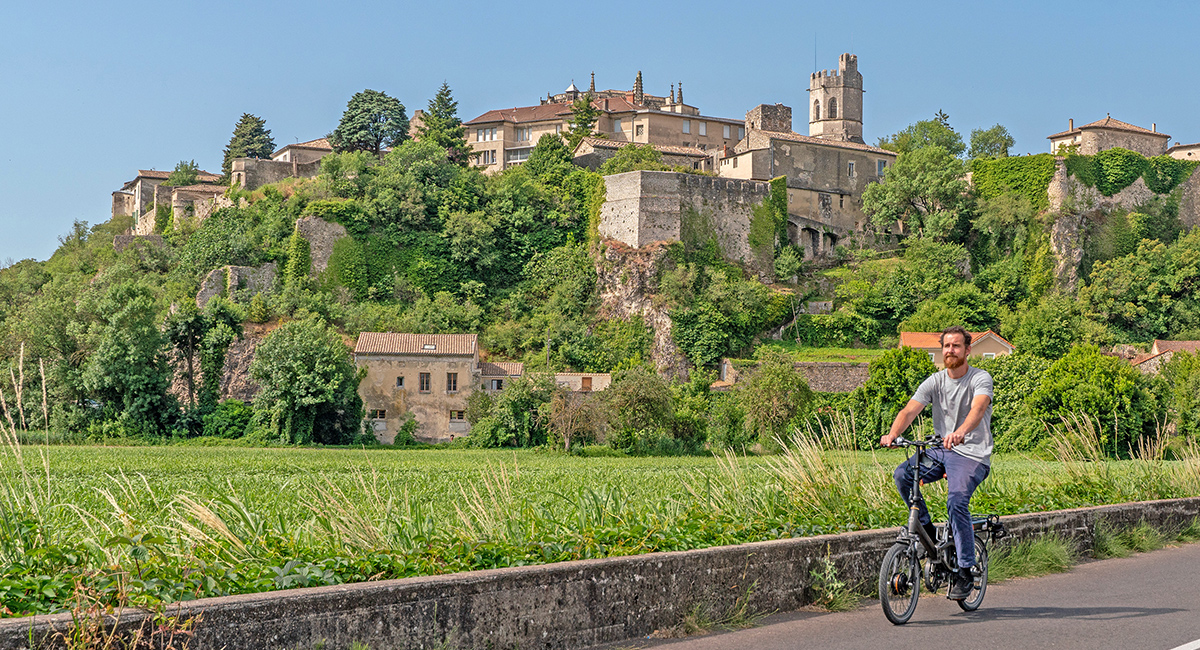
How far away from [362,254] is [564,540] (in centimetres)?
5490

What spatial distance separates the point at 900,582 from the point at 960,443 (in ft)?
3.47

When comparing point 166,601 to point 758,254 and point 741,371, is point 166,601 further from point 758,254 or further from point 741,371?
point 758,254

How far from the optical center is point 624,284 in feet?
195

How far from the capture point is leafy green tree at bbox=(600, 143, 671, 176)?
67312 millimetres

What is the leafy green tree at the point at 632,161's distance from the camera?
221ft

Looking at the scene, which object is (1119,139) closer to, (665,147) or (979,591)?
(665,147)

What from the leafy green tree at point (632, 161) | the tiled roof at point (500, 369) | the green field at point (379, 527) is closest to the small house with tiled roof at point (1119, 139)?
the leafy green tree at point (632, 161)

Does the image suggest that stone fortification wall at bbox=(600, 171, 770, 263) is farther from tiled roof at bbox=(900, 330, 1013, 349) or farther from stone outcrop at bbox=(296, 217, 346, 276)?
stone outcrop at bbox=(296, 217, 346, 276)

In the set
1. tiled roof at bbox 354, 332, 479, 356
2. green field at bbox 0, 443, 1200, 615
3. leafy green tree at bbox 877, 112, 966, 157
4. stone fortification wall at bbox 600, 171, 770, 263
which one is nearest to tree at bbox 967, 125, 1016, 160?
leafy green tree at bbox 877, 112, 966, 157

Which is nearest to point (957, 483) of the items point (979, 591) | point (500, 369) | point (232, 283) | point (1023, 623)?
point (979, 591)

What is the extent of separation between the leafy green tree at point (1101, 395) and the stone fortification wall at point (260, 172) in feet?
139

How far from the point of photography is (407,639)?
6.32 metres

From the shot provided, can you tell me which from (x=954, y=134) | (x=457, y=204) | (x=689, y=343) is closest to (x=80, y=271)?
(x=457, y=204)

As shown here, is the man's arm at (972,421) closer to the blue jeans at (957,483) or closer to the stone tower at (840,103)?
the blue jeans at (957,483)
